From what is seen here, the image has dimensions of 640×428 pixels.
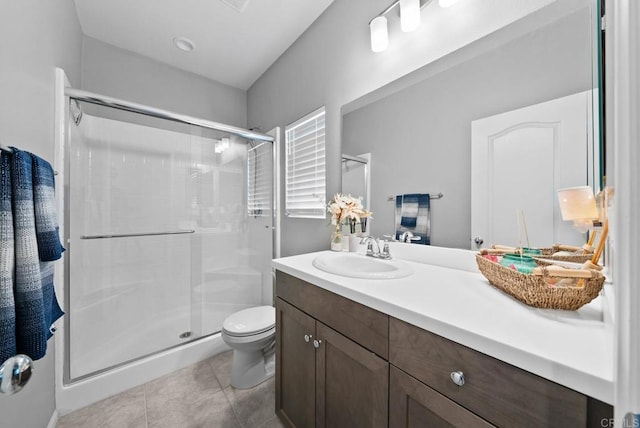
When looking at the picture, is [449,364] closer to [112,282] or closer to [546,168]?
[546,168]

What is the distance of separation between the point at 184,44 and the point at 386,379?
2.61 meters

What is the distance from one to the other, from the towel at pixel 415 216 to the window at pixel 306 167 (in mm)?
548

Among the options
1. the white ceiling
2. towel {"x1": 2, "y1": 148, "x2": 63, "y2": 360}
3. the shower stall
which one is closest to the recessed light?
the white ceiling

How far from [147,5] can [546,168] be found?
7.93 feet

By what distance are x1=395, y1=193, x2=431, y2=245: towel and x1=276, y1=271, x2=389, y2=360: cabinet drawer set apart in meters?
0.57

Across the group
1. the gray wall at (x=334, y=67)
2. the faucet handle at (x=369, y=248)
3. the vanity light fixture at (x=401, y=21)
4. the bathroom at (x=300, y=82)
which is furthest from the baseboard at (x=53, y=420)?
the vanity light fixture at (x=401, y=21)

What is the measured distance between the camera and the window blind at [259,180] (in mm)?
2229

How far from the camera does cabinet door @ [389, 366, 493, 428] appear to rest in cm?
57

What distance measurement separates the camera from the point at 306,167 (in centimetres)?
186

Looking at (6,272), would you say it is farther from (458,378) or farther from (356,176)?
(356,176)

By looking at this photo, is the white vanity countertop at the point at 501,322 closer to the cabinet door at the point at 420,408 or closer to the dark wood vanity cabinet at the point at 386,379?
the dark wood vanity cabinet at the point at 386,379

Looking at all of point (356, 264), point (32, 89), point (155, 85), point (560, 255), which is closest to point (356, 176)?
point (356, 264)

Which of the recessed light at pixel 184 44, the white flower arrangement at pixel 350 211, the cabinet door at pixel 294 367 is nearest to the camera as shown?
the cabinet door at pixel 294 367

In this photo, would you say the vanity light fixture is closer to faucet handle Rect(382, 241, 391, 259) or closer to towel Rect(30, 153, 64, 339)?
faucet handle Rect(382, 241, 391, 259)
